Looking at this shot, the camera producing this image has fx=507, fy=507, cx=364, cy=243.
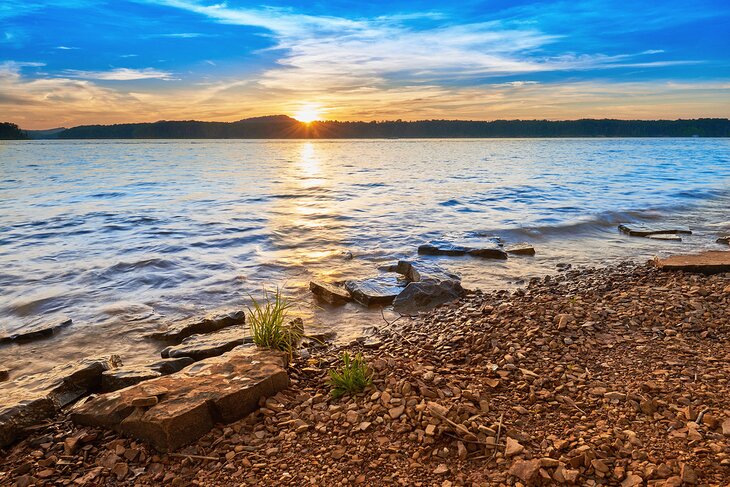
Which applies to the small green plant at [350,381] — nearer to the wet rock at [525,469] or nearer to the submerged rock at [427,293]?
the wet rock at [525,469]

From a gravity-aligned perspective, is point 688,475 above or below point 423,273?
above

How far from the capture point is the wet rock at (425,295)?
773cm

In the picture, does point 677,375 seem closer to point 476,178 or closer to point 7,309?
point 7,309

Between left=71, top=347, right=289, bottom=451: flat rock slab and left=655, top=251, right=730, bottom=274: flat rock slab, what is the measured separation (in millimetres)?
7113

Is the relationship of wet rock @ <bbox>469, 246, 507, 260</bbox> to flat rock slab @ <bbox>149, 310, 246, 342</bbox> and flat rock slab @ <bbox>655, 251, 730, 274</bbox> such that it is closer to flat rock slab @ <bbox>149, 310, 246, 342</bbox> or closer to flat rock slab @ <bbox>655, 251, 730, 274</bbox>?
flat rock slab @ <bbox>655, 251, 730, 274</bbox>

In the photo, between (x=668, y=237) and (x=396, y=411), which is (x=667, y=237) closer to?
(x=668, y=237)

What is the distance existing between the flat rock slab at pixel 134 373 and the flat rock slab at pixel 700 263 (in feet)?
25.8

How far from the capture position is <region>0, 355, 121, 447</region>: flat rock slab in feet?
13.9

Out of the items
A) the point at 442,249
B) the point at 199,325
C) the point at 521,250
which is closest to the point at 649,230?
the point at 521,250

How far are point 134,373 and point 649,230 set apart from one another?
42.8ft

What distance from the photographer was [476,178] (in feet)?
106

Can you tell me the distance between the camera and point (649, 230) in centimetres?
1346

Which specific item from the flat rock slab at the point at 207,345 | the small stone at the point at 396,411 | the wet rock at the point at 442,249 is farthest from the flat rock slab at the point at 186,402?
the wet rock at the point at 442,249

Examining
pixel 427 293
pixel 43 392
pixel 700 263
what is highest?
pixel 700 263
